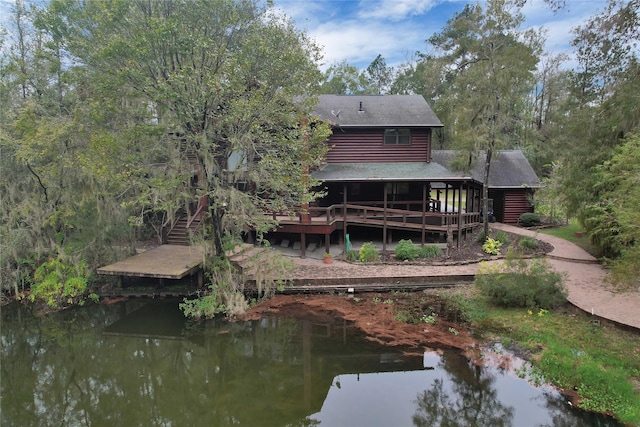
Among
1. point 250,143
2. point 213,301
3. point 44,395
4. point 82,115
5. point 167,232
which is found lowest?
point 44,395

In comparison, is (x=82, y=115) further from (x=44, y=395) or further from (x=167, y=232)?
(x=44, y=395)

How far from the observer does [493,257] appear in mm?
13617

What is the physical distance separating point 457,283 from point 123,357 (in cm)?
959

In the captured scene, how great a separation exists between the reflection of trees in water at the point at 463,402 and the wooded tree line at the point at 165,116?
4839 mm

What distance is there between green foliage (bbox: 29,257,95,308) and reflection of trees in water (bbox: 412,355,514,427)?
32.9 ft

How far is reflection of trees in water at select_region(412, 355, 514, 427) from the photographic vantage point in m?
6.17

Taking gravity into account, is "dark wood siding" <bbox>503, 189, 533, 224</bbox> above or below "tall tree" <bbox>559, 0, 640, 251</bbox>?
below

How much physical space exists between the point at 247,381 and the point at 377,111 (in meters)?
14.0

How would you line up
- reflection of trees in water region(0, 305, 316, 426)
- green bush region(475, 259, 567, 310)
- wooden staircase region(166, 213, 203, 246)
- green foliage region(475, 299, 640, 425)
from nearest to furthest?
green foliage region(475, 299, 640, 425) < reflection of trees in water region(0, 305, 316, 426) < green bush region(475, 259, 567, 310) < wooden staircase region(166, 213, 203, 246)

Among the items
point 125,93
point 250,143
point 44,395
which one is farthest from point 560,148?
point 44,395

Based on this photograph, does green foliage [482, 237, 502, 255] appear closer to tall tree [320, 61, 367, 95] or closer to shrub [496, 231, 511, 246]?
shrub [496, 231, 511, 246]

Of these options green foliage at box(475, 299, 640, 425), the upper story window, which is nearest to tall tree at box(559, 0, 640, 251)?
green foliage at box(475, 299, 640, 425)

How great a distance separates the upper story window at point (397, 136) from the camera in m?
17.1

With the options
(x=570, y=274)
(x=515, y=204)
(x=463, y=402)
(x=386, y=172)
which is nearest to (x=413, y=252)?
(x=386, y=172)
